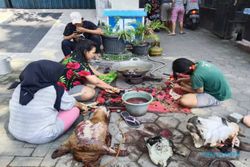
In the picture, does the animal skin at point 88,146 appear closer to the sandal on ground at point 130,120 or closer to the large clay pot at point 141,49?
the sandal on ground at point 130,120

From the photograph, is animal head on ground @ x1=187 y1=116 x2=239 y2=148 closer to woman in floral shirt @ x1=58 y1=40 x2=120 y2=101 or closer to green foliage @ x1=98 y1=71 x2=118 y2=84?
woman in floral shirt @ x1=58 y1=40 x2=120 y2=101

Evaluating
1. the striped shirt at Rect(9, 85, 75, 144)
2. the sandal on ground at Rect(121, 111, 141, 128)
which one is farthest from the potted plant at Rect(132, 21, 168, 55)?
the striped shirt at Rect(9, 85, 75, 144)

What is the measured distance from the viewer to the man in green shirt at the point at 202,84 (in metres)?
3.35

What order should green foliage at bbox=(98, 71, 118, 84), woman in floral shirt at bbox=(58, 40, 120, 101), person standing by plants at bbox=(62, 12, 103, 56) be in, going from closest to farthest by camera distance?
woman in floral shirt at bbox=(58, 40, 120, 101)
green foliage at bbox=(98, 71, 118, 84)
person standing by plants at bbox=(62, 12, 103, 56)

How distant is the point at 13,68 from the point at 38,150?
301 centimetres

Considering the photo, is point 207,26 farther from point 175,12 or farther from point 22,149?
point 22,149

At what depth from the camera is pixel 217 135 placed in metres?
2.67

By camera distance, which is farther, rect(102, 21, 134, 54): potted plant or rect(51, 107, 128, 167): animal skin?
rect(102, 21, 134, 54): potted plant

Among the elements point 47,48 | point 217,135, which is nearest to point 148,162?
point 217,135

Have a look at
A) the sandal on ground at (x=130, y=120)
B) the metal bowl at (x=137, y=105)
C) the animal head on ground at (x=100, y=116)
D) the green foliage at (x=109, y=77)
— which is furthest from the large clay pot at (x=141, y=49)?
the animal head on ground at (x=100, y=116)

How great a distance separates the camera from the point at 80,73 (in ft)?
12.1

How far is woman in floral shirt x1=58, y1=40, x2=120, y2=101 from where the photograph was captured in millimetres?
3662

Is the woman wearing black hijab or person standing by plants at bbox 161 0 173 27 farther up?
person standing by plants at bbox 161 0 173 27

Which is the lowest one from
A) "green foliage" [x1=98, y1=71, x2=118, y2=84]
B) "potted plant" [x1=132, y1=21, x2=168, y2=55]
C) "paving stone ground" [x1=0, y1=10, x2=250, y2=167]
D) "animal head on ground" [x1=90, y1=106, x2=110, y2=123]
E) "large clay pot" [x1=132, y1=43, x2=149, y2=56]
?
"paving stone ground" [x1=0, y1=10, x2=250, y2=167]
